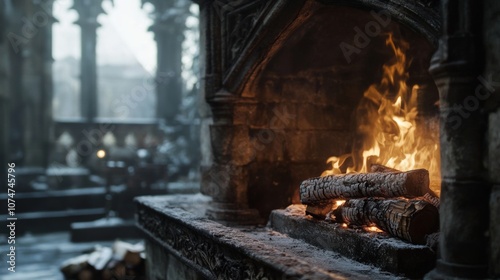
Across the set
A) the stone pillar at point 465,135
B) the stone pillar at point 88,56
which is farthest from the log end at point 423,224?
the stone pillar at point 88,56

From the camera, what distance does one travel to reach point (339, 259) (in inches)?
131

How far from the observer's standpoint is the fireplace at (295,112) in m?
3.71

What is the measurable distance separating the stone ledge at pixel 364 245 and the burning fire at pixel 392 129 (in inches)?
38.3

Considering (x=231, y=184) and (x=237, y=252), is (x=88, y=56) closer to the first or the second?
(x=231, y=184)

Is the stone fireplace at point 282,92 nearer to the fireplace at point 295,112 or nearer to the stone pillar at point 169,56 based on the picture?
the fireplace at point 295,112

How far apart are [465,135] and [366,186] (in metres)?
1.21

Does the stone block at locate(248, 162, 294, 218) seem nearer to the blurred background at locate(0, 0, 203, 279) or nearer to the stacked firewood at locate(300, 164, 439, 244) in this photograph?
the stacked firewood at locate(300, 164, 439, 244)

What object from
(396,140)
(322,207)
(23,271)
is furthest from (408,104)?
(23,271)

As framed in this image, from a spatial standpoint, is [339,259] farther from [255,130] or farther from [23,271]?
[23,271]

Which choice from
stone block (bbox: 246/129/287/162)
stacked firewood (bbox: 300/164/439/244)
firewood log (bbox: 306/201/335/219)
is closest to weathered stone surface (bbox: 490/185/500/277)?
stacked firewood (bbox: 300/164/439/244)

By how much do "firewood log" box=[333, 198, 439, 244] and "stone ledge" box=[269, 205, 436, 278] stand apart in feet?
0.24

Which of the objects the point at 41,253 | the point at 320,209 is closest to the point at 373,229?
the point at 320,209

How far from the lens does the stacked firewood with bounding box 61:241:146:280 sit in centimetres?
652

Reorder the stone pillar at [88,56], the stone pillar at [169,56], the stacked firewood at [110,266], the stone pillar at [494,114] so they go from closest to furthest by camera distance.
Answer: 1. the stone pillar at [494,114]
2. the stacked firewood at [110,266]
3. the stone pillar at [88,56]
4. the stone pillar at [169,56]
